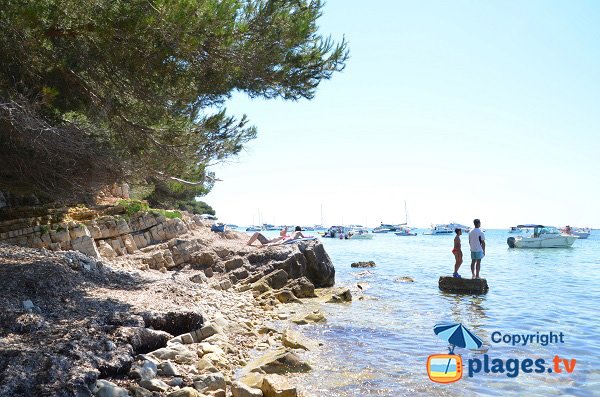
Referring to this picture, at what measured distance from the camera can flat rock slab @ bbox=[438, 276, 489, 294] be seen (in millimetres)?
15664

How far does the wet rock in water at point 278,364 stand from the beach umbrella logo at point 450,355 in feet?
6.70

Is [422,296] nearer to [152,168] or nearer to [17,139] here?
[152,168]

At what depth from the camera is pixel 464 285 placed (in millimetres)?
15930

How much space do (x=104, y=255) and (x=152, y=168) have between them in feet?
16.0

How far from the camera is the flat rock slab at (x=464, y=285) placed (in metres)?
15.7

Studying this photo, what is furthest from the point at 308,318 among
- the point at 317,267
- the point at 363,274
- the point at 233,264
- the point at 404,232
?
the point at 404,232

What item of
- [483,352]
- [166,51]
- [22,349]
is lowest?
[483,352]

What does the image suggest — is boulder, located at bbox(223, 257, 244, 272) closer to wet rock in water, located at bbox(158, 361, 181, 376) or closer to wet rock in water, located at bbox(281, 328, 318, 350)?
wet rock in water, located at bbox(281, 328, 318, 350)

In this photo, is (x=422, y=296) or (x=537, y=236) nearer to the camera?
(x=422, y=296)

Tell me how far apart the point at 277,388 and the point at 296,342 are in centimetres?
292

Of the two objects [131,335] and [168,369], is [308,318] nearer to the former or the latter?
[131,335]

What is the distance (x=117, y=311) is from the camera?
759cm

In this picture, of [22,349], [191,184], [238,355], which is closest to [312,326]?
[238,355]

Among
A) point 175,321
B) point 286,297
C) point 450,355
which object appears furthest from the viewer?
point 286,297
